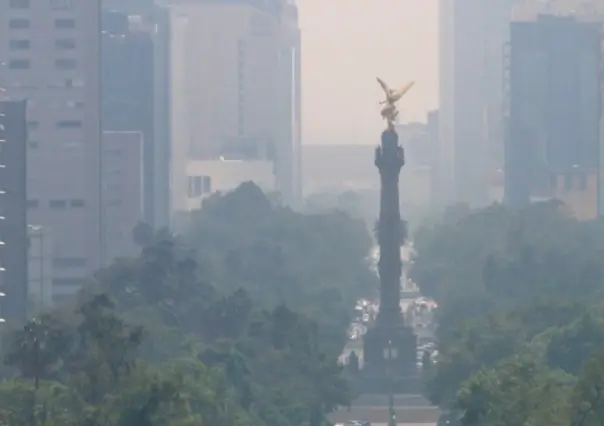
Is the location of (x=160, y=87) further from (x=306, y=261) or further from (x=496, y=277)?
(x=496, y=277)

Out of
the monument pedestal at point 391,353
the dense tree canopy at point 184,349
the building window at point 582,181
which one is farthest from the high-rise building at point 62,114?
the building window at point 582,181

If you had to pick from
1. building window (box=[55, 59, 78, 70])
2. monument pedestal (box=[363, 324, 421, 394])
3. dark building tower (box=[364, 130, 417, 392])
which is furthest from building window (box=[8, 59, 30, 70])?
monument pedestal (box=[363, 324, 421, 394])

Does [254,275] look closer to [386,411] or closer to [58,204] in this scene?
[58,204]

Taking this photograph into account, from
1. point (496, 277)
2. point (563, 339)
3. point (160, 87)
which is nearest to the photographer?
point (563, 339)

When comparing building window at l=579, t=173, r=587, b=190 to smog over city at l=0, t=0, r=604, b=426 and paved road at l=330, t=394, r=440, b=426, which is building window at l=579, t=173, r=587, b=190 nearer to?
smog over city at l=0, t=0, r=604, b=426

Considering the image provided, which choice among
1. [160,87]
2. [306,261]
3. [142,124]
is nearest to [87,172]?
[306,261]
